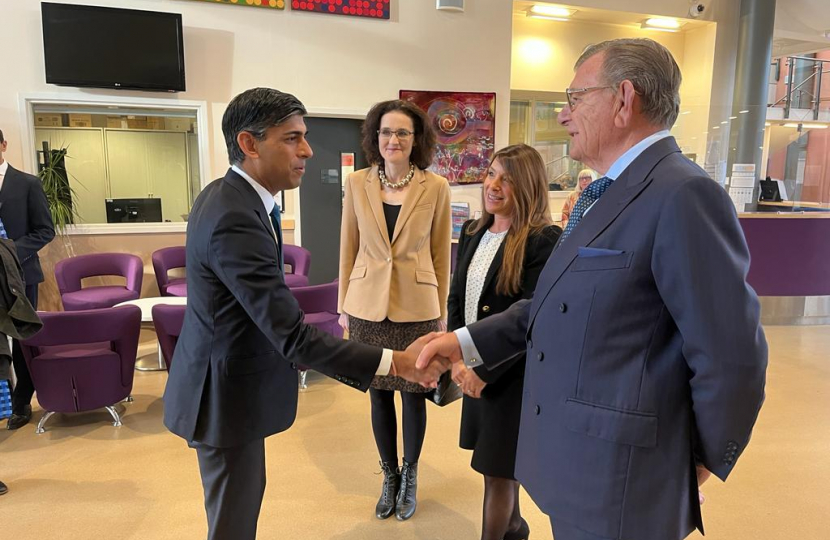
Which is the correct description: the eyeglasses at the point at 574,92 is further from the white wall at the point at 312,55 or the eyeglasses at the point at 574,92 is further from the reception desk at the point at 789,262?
the reception desk at the point at 789,262

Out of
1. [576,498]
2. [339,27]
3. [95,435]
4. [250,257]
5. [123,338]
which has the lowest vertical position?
[95,435]

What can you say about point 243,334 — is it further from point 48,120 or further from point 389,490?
point 48,120

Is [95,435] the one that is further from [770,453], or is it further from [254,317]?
[770,453]

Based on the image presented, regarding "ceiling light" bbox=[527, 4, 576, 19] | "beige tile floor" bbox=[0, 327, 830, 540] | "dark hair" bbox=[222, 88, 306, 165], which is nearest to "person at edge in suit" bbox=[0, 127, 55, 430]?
"beige tile floor" bbox=[0, 327, 830, 540]

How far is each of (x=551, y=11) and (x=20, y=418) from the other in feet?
23.9

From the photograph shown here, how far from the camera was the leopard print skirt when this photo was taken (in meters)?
2.56

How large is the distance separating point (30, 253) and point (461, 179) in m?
4.44

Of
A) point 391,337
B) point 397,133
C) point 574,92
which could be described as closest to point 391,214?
point 397,133

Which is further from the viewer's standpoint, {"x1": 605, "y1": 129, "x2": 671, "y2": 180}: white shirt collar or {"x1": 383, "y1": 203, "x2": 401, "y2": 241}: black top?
{"x1": 383, "y1": 203, "x2": 401, "y2": 241}: black top

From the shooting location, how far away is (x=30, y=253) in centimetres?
394

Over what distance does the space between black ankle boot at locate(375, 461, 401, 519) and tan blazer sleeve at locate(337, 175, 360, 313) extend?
78 cm

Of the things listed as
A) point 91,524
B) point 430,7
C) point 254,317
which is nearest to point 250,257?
point 254,317

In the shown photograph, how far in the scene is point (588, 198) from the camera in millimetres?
1354

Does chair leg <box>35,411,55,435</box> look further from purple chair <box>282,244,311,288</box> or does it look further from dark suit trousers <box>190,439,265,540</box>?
dark suit trousers <box>190,439,265,540</box>
